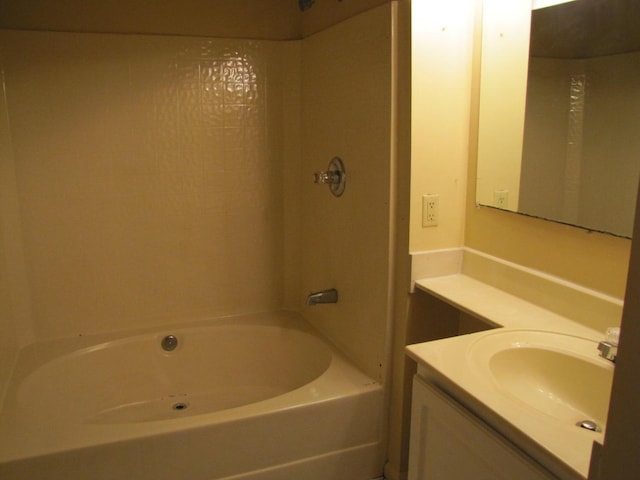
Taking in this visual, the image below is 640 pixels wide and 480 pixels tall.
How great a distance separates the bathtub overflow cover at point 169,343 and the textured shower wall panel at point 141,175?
124mm

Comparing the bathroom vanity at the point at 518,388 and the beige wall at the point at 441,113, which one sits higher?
the beige wall at the point at 441,113

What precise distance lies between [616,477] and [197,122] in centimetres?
221

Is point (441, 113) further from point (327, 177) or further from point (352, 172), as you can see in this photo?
point (327, 177)

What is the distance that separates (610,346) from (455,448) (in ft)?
1.44

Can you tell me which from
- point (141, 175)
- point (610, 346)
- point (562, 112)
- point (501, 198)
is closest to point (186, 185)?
point (141, 175)

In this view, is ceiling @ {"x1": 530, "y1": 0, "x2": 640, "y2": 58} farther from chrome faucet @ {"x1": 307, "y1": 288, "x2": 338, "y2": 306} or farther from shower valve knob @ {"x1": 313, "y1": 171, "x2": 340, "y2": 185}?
chrome faucet @ {"x1": 307, "y1": 288, "x2": 338, "y2": 306}

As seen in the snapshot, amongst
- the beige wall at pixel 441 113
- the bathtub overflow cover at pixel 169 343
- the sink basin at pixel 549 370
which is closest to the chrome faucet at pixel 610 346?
the sink basin at pixel 549 370

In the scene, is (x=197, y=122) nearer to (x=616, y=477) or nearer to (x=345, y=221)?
(x=345, y=221)

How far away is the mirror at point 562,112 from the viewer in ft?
4.25

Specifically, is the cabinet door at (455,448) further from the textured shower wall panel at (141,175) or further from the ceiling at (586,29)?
the textured shower wall panel at (141,175)

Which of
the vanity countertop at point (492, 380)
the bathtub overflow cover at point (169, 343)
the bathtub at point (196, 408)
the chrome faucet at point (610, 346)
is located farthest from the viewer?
the bathtub overflow cover at point (169, 343)

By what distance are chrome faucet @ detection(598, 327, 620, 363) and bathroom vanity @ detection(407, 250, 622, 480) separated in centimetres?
2

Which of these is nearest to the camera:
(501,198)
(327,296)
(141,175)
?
(501,198)

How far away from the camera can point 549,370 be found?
4.27 ft
